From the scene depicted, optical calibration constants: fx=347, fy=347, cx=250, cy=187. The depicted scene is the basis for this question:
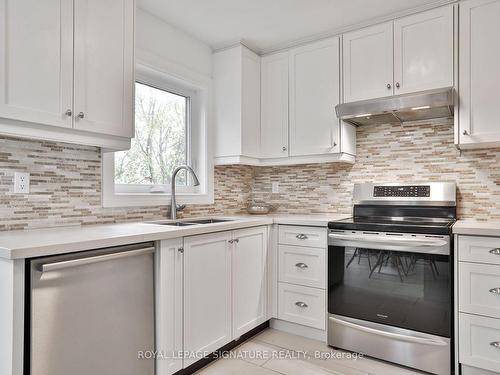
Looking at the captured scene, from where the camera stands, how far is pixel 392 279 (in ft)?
7.17

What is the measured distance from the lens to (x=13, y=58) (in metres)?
1.50

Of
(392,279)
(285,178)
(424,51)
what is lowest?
(392,279)

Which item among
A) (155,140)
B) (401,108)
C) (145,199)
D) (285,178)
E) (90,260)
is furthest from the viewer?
(285,178)

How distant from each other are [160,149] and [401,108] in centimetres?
178

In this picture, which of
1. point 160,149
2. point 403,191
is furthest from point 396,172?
point 160,149

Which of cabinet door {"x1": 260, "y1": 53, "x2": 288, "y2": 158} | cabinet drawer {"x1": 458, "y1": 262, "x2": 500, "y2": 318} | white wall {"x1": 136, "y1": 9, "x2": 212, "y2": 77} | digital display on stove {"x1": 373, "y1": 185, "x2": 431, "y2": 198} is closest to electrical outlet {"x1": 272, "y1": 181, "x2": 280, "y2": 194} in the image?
cabinet door {"x1": 260, "y1": 53, "x2": 288, "y2": 158}

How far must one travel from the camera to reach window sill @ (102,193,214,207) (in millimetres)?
2232

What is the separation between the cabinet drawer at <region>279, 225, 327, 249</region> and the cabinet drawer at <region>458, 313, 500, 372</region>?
0.93 metres

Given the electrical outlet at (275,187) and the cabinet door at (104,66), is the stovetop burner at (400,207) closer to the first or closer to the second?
the electrical outlet at (275,187)

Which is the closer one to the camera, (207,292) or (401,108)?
(207,292)

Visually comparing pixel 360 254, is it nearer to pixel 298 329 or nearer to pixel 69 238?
pixel 298 329

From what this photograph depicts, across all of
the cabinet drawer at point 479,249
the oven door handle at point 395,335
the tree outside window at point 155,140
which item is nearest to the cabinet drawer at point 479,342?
the oven door handle at point 395,335

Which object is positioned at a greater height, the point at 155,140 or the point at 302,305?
the point at 155,140

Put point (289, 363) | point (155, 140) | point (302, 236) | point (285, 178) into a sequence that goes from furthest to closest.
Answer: point (285, 178)
point (155, 140)
point (302, 236)
point (289, 363)
